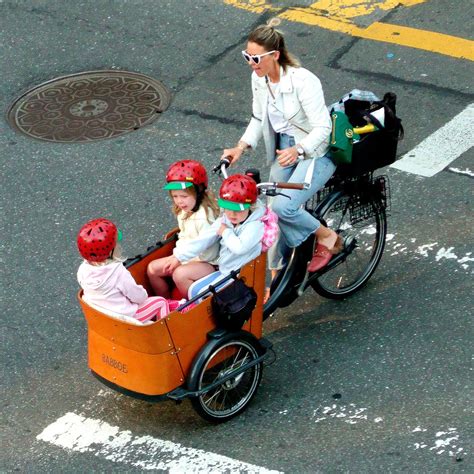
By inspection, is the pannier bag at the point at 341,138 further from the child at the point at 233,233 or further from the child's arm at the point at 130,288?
the child's arm at the point at 130,288

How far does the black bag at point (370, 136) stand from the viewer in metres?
6.55

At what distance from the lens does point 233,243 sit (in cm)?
595

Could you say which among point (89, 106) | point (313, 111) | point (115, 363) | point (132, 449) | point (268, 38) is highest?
point (268, 38)

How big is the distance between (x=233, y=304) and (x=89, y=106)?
447 cm

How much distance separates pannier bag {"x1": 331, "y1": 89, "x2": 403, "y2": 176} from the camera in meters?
6.55

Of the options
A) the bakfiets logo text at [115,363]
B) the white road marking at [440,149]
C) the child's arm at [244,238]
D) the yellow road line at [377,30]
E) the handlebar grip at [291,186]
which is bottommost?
the yellow road line at [377,30]

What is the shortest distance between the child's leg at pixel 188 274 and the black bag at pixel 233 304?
33 centimetres

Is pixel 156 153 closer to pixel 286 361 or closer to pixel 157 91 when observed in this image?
pixel 157 91

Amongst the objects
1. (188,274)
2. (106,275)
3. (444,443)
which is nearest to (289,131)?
(188,274)

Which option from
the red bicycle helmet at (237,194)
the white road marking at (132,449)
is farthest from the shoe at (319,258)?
the white road marking at (132,449)

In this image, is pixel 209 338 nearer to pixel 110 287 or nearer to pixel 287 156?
pixel 110 287

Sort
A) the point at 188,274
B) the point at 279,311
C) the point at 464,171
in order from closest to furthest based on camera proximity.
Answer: the point at 188,274 < the point at 279,311 < the point at 464,171

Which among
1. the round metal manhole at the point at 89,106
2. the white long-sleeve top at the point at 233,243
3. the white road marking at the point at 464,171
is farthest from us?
the round metal manhole at the point at 89,106

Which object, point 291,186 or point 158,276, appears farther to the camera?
point 158,276
